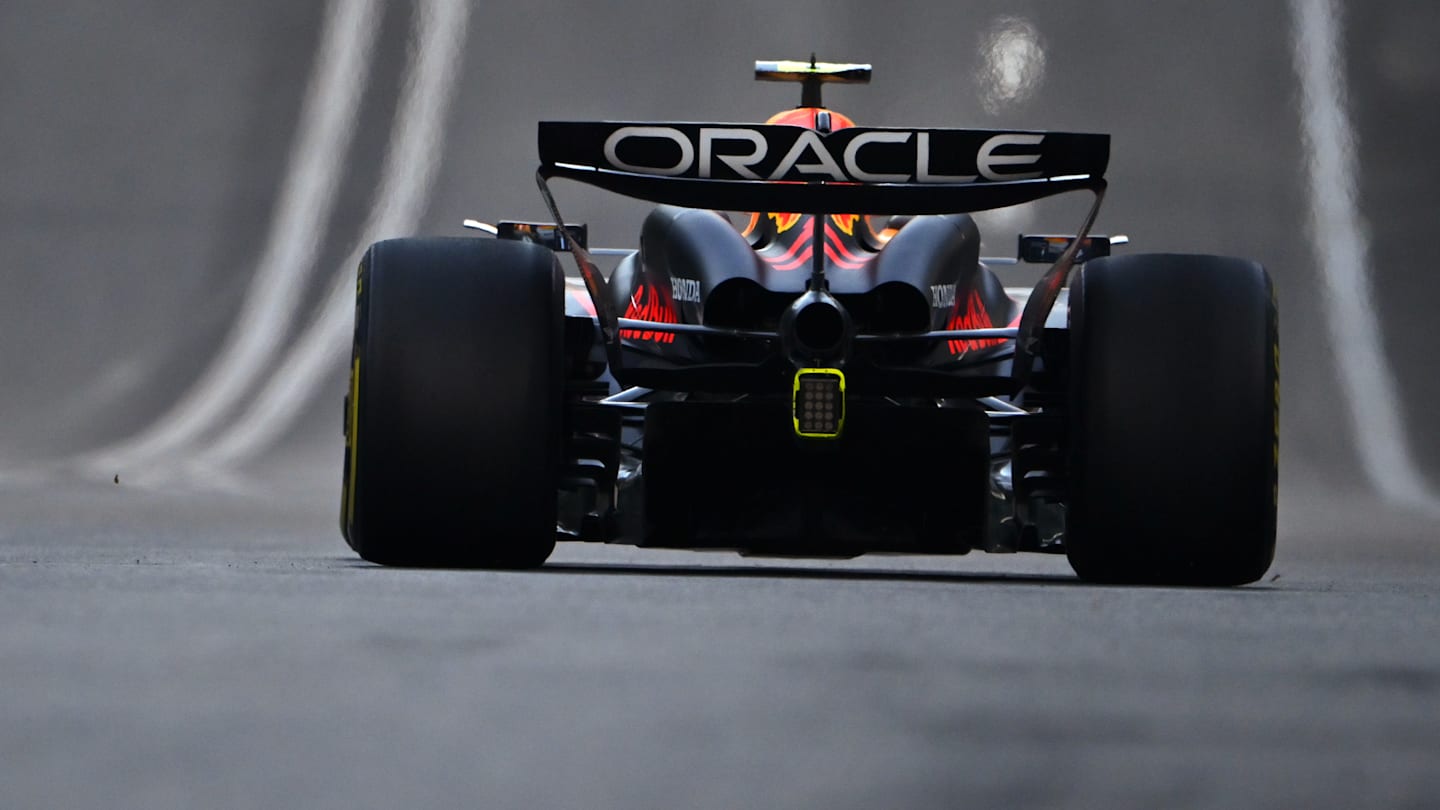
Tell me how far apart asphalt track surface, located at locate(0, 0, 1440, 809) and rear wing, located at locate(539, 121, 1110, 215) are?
97 centimetres

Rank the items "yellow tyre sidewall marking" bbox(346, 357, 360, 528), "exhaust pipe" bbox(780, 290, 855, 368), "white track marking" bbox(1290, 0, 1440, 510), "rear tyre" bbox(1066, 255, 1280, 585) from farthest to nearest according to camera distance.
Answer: "white track marking" bbox(1290, 0, 1440, 510)
"exhaust pipe" bbox(780, 290, 855, 368)
"yellow tyre sidewall marking" bbox(346, 357, 360, 528)
"rear tyre" bbox(1066, 255, 1280, 585)

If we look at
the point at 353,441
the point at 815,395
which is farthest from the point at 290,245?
the point at 815,395

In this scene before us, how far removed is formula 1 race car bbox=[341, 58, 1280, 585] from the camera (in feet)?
18.0

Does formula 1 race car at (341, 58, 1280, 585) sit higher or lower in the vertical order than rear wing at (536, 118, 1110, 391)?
lower

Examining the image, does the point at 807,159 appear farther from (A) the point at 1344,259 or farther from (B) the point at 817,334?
(A) the point at 1344,259

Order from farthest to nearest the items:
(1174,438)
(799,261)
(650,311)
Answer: (650,311)
(799,261)
(1174,438)

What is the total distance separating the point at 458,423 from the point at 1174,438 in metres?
1.72

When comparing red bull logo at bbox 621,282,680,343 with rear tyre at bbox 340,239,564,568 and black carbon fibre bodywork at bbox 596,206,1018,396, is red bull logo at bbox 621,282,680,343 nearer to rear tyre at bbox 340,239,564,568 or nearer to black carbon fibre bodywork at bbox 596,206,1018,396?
black carbon fibre bodywork at bbox 596,206,1018,396

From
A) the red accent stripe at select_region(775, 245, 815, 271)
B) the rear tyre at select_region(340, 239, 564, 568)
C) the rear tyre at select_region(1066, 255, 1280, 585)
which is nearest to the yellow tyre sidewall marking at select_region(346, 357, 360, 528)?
the rear tyre at select_region(340, 239, 564, 568)

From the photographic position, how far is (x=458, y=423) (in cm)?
550

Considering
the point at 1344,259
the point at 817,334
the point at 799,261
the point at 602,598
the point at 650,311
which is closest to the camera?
the point at 602,598

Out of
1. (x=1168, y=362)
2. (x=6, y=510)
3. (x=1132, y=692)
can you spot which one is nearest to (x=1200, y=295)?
(x=1168, y=362)

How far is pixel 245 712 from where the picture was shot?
99.0 inches

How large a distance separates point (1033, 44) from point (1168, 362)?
16363 millimetres
